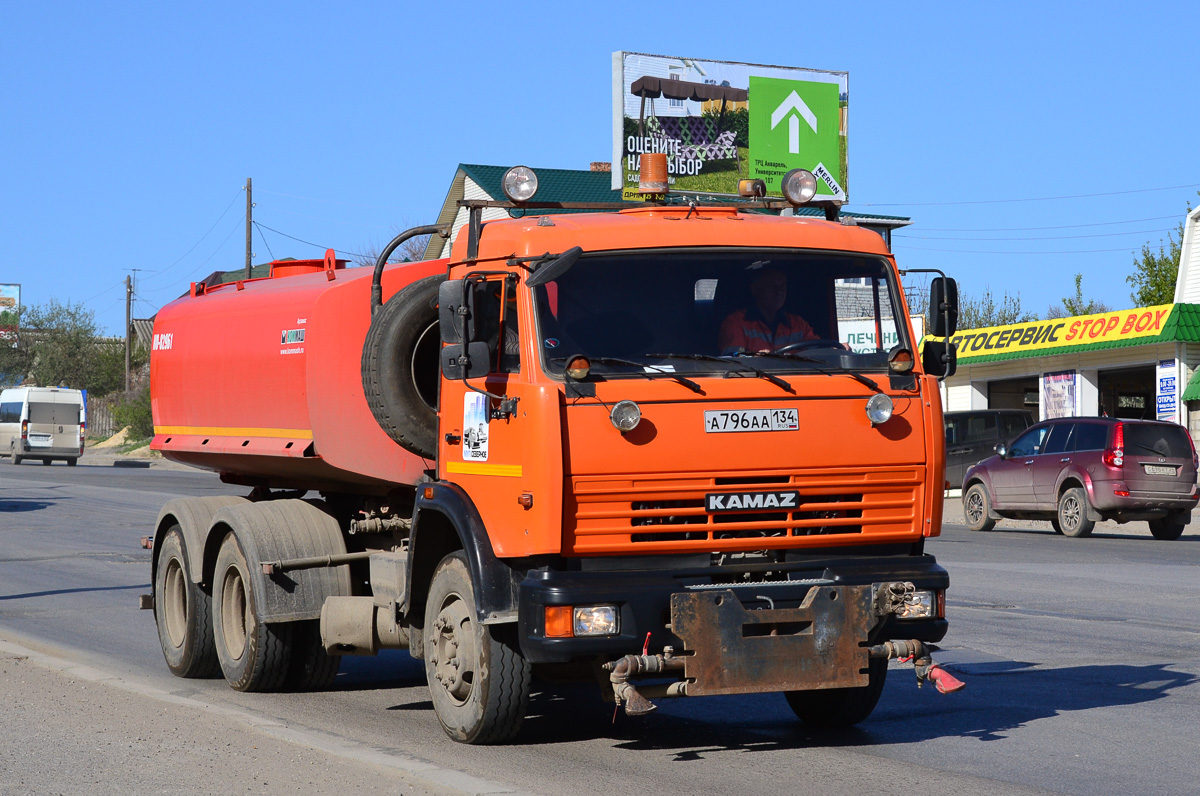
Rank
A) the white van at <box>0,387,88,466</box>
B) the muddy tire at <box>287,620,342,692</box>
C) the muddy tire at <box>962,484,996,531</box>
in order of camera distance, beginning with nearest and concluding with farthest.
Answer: the muddy tire at <box>287,620,342,692</box> → the muddy tire at <box>962,484,996,531</box> → the white van at <box>0,387,88,466</box>

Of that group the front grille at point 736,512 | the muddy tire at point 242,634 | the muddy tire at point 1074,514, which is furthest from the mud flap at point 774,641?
the muddy tire at point 1074,514

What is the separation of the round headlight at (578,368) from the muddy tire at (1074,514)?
1781 cm

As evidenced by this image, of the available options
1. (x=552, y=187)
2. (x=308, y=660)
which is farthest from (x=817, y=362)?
(x=552, y=187)

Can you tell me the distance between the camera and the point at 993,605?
1341 cm

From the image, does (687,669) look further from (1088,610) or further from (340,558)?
(1088,610)

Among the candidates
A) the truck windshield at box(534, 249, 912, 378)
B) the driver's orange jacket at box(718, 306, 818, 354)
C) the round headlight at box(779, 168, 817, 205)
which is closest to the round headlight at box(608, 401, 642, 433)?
the truck windshield at box(534, 249, 912, 378)

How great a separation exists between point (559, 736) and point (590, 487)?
167 cm

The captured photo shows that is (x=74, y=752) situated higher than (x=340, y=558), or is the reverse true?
(x=340, y=558)

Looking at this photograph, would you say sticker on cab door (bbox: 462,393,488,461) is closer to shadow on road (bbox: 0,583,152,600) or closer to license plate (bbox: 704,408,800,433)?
license plate (bbox: 704,408,800,433)

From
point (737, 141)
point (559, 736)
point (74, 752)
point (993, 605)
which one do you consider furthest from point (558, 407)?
point (737, 141)

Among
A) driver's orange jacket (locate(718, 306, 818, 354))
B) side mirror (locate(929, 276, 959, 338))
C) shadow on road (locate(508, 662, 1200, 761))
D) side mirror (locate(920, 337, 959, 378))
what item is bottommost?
shadow on road (locate(508, 662, 1200, 761))

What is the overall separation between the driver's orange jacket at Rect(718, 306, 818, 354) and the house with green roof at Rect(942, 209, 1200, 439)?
2609 centimetres

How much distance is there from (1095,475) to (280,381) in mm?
16326

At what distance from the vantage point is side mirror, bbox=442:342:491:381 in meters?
6.81
